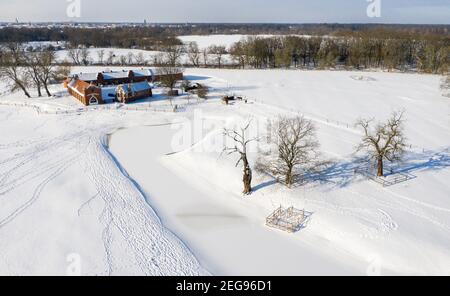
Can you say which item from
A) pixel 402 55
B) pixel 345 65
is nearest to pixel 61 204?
pixel 345 65

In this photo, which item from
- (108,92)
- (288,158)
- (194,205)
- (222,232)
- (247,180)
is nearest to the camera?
(222,232)

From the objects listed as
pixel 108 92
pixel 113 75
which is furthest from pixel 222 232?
pixel 113 75

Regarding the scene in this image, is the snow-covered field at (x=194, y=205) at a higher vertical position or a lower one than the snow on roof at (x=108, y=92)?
lower

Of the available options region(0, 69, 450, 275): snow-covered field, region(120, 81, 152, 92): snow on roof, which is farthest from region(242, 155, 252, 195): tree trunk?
region(120, 81, 152, 92): snow on roof

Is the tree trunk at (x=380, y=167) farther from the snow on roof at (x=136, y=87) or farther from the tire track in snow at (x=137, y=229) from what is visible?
the snow on roof at (x=136, y=87)

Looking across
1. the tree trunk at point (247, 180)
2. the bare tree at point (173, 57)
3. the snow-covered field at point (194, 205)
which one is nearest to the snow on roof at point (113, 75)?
the bare tree at point (173, 57)

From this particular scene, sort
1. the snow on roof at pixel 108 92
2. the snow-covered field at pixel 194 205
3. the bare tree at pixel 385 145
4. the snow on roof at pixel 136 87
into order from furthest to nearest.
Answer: the snow on roof at pixel 108 92 → the snow on roof at pixel 136 87 → the bare tree at pixel 385 145 → the snow-covered field at pixel 194 205

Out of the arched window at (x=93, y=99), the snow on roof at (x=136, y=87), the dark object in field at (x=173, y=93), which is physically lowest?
the arched window at (x=93, y=99)

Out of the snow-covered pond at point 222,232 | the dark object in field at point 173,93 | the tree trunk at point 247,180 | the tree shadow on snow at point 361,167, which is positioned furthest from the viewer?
the dark object in field at point 173,93

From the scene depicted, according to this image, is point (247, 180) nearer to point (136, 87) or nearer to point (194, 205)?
point (194, 205)

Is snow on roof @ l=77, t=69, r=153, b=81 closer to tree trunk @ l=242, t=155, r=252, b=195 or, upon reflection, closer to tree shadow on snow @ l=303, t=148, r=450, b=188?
tree trunk @ l=242, t=155, r=252, b=195
